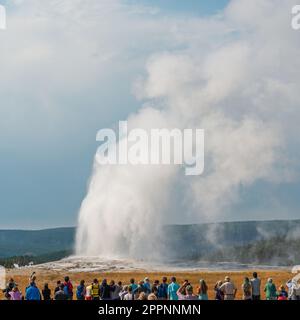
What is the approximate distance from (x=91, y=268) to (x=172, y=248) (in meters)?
76.6

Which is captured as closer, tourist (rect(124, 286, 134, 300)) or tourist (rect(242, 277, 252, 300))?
tourist (rect(124, 286, 134, 300))

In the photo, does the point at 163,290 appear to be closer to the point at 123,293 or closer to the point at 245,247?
the point at 123,293

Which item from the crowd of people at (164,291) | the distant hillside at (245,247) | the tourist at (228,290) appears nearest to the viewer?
the crowd of people at (164,291)

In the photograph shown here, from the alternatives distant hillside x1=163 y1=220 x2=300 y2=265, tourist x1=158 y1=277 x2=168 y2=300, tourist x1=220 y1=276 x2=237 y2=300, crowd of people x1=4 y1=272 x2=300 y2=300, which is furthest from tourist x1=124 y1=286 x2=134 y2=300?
distant hillside x1=163 y1=220 x2=300 y2=265

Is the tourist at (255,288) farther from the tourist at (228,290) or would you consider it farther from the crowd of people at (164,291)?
the tourist at (228,290)

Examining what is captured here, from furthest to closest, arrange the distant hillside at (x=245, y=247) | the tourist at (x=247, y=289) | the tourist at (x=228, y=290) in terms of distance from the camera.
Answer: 1. the distant hillside at (x=245, y=247)
2. the tourist at (x=247, y=289)
3. the tourist at (x=228, y=290)

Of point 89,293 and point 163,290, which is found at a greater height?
point 163,290

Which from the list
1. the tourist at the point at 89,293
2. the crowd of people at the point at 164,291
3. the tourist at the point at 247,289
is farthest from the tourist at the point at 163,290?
the tourist at the point at 247,289

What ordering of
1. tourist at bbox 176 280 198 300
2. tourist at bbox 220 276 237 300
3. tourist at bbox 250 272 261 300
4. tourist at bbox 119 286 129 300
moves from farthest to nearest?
tourist at bbox 250 272 261 300, tourist at bbox 119 286 129 300, tourist at bbox 220 276 237 300, tourist at bbox 176 280 198 300

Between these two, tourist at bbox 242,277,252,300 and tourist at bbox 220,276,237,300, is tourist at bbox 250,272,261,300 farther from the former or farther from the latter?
tourist at bbox 220,276,237,300

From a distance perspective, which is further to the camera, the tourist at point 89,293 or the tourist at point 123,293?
the tourist at point 89,293

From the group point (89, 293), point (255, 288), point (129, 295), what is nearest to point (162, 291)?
point (129, 295)

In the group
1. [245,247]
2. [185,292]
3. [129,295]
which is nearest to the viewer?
[185,292]
